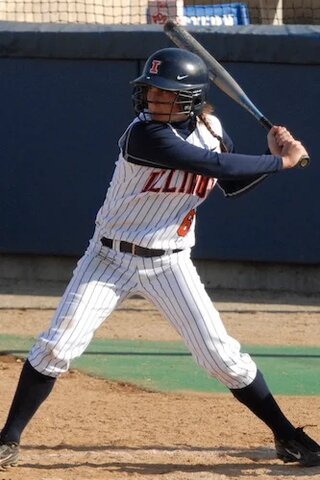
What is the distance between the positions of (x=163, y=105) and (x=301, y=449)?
1.52 meters

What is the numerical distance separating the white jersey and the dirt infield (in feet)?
3.09

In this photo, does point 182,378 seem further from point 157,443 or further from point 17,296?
point 17,296

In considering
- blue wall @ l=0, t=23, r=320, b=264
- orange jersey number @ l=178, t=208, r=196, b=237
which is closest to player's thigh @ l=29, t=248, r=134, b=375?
orange jersey number @ l=178, t=208, r=196, b=237

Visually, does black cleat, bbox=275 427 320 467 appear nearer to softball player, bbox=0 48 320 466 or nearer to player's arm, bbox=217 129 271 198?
softball player, bbox=0 48 320 466

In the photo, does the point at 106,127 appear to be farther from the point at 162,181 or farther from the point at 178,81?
the point at 178,81

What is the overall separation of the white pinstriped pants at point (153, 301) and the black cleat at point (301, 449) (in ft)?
1.09

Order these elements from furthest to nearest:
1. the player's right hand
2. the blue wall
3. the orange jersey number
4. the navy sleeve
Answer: the blue wall → the orange jersey number → the player's right hand → the navy sleeve

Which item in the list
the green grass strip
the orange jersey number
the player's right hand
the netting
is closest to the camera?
the player's right hand

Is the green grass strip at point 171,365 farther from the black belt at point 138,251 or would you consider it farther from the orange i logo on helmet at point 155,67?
the orange i logo on helmet at point 155,67

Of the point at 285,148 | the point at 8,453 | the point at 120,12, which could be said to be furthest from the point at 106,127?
the point at 120,12

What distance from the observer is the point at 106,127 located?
28.0 feet

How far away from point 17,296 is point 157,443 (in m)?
3.55

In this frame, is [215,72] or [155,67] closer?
[155,67]

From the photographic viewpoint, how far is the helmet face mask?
4250 millimetres
